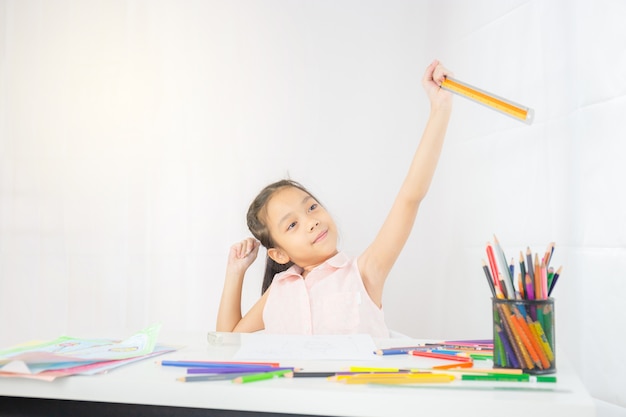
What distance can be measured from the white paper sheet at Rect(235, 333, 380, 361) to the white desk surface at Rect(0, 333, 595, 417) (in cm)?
8

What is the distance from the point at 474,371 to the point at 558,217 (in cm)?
69

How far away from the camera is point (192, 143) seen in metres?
2.20

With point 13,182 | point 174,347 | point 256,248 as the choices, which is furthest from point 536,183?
point 13,182

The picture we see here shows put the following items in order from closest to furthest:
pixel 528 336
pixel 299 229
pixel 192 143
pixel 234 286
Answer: pixel 528 336 → pixel 299 229 → pixel 234 286 → pixel 192 143

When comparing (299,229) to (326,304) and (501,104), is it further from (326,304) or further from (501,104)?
(501,104)

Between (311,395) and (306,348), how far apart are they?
0.27 m

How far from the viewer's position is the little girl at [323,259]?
1392 mm

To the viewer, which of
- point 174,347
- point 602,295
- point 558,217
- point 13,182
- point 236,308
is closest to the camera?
point 174,347

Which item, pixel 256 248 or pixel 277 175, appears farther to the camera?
pixel 277 175

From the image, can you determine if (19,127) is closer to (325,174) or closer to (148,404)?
(325,174)

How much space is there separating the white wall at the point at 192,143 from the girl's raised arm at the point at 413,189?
1.32 feet

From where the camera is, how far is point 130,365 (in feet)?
2.78

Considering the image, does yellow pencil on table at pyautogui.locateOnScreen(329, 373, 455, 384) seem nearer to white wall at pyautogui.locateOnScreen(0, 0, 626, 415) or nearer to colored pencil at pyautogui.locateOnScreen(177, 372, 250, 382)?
colored pencil at pyautogui.locateOnScreen(177, 372, 250, 382)

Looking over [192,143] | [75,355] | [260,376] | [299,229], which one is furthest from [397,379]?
[192,143]
